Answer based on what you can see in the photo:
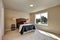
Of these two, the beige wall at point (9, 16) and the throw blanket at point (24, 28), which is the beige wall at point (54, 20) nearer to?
the throw blanket at point (24, 28)

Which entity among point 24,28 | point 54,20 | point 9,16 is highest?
point 9,16

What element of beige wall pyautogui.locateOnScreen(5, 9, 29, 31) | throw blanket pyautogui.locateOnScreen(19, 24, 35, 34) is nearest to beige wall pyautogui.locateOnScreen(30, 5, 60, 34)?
throw blanket pyautogui.locateOnScreen(19, 24, 35, 34)

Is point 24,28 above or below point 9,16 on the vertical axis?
below

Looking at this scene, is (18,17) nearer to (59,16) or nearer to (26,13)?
(26,13)

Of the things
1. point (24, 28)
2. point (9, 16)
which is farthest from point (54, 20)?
point (9, 16)

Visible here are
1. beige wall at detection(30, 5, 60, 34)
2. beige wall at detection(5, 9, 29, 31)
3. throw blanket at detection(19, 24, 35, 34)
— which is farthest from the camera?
beige wall at detection(5, 9, 29, 31)

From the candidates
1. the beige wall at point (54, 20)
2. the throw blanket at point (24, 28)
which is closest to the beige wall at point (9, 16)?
the throw blanket at point (24, 28)

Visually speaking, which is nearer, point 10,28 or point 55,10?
point 55,10

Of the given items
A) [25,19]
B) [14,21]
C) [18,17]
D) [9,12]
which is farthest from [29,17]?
[9,12]

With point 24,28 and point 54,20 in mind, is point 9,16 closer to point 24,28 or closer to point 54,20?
point 24,28

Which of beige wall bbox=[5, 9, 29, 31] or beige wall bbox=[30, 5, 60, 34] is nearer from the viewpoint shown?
beige wall bbox=[30, 5, 60, 34]

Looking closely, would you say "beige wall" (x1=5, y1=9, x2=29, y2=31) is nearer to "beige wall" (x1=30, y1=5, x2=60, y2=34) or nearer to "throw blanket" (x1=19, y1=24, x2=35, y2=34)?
"throw blanket" (x1=19, y1=24, x2=35, y2=34)

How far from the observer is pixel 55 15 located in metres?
4.64

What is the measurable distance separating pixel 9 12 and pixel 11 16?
493 millimetres
